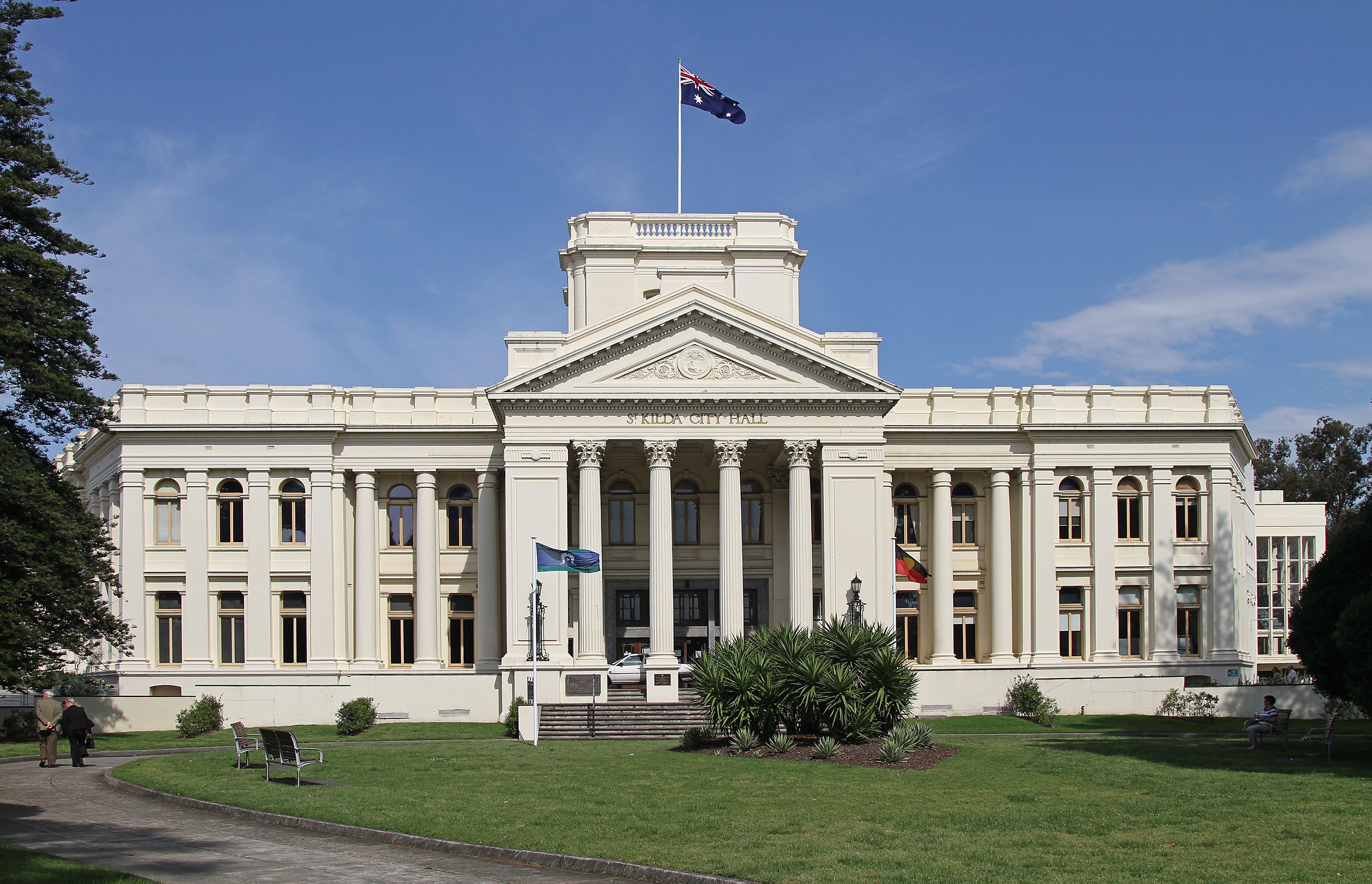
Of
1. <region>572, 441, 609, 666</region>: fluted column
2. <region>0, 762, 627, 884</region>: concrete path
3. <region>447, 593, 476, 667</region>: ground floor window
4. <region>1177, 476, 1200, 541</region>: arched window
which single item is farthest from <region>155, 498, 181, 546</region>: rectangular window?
<region>1177, 476, 1200, 541</region>: arched window

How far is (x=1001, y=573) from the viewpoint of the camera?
178 feet

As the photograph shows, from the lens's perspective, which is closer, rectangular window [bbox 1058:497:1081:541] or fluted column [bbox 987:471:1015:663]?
fluted column [bbox 987:471:1015:663]

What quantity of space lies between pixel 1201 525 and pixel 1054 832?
3933 cm

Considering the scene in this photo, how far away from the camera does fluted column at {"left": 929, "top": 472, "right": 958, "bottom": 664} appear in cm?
5394

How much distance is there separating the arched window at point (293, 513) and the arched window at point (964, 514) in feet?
88.1

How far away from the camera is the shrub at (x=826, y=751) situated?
29797 mm

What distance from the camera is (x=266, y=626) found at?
52.0 meters

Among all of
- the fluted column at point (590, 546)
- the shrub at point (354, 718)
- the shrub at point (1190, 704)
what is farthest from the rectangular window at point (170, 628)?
the shrub at point (1190, 704)

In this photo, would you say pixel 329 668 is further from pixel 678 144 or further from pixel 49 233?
pixel 678 144

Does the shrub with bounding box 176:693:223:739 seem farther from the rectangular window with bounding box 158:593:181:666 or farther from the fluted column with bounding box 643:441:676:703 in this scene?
the fluted column with bounding box 643:441:676:703

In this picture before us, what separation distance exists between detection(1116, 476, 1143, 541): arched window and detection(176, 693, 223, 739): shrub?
117 feet

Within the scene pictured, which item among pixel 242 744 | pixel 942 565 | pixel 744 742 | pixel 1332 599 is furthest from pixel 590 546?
pixel 1332 599

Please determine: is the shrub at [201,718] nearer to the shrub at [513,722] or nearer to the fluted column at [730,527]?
the shrub at [513,722]

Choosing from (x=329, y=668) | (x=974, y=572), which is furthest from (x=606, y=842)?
(x=974, y=572)
